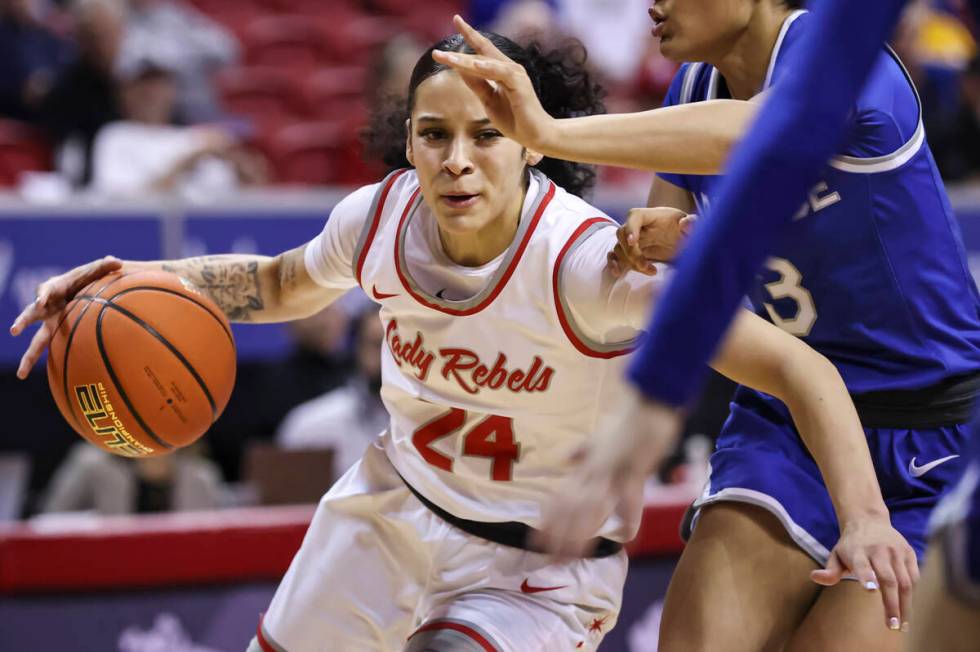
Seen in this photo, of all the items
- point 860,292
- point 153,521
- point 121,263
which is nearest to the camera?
point 860,292

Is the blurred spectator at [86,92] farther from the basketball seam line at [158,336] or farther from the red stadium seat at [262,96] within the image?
the basketball seam line at [158,336]

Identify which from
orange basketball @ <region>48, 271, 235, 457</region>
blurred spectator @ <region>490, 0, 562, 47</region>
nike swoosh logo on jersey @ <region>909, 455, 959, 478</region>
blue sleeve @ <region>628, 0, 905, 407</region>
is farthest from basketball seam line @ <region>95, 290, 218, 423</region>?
blurred spectator @ <region>490, 0, 562, 47</region>

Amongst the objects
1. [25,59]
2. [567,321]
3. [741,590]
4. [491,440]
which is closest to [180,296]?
[491,440]

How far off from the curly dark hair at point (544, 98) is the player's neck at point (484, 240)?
0.92ft

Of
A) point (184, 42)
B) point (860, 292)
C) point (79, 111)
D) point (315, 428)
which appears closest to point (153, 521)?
point (315, 428)

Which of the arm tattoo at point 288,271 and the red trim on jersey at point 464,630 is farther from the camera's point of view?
the arm tattoo at point 288,271

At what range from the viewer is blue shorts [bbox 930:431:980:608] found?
1664mm

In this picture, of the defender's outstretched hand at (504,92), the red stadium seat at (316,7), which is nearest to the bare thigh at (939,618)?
the defender's outstretched hand at (504,92)

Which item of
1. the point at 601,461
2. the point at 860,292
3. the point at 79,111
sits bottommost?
the point at 79,111

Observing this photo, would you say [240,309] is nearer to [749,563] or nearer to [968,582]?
[749,563]

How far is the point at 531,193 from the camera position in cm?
296

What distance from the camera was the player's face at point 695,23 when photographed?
2.75 metres

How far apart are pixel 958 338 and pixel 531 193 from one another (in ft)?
3.09

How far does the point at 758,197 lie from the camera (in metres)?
1.49
